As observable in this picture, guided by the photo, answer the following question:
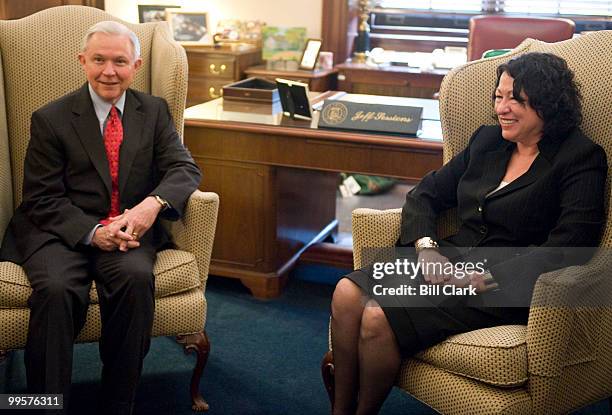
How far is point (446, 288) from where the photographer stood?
1978 millimetres

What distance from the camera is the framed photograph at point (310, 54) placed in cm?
493

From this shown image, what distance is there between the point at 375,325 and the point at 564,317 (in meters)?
0.44

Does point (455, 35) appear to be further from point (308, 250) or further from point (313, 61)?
point (308, 250)

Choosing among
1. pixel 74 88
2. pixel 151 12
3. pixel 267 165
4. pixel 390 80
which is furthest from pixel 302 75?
pixel 74 88

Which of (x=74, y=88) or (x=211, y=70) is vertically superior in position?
(x=74, y=88)

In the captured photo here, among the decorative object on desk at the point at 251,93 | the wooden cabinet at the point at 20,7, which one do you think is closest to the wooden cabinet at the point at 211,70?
the wooden cabinet at the point at 20,7

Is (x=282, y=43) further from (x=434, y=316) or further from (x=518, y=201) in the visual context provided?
(x=434, y=316)

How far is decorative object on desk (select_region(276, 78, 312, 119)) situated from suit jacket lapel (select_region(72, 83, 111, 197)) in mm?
973

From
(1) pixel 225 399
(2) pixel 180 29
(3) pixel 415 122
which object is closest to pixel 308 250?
(3) pixel 415 122

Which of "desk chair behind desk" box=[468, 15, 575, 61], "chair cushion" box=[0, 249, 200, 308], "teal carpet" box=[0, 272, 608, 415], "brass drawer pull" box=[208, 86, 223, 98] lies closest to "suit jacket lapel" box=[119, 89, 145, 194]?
"chair cushion" box=[0, 249, 200, 308]

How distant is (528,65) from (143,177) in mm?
1142

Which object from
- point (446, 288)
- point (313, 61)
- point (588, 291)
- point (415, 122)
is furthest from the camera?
point (313, 61)

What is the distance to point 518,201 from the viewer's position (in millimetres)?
2006

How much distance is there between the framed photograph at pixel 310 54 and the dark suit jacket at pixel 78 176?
264cm
